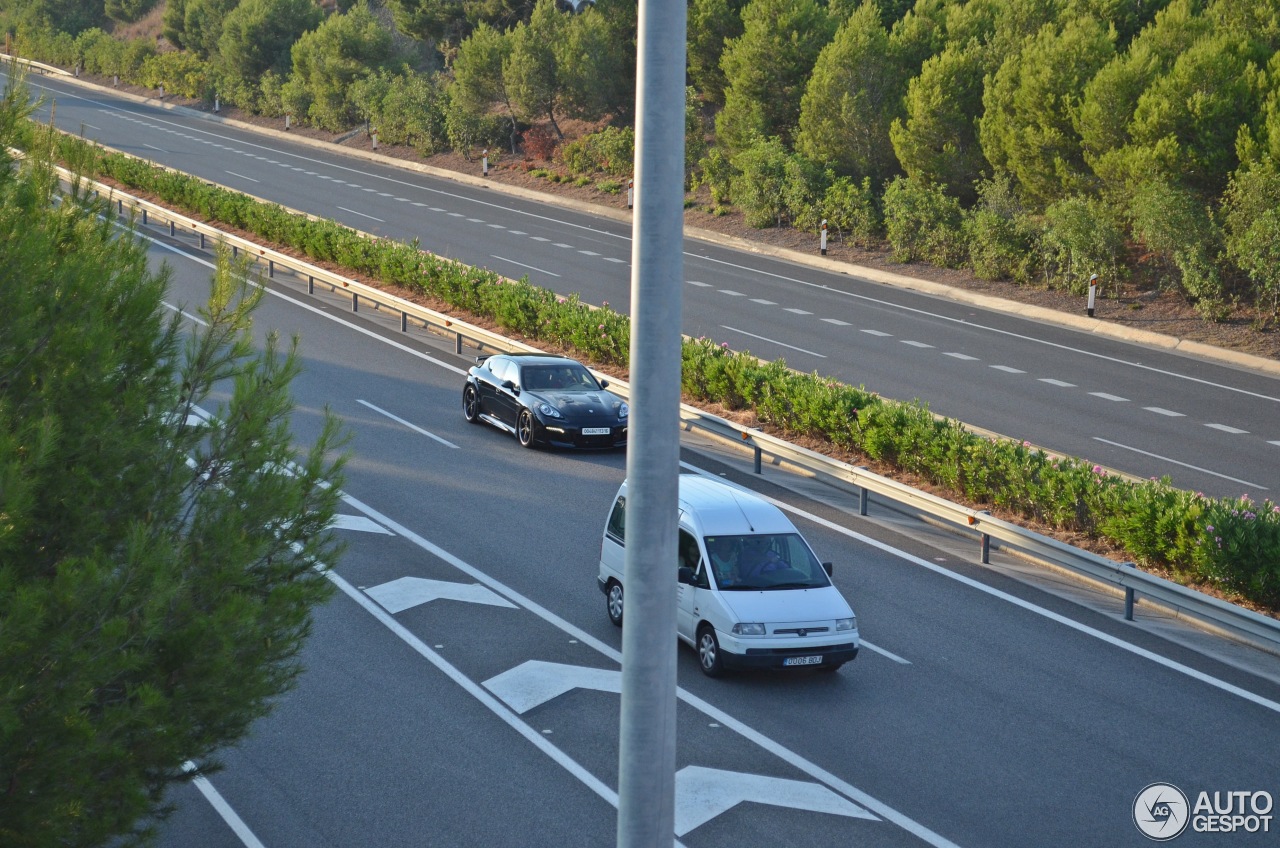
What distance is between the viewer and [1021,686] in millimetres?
12406

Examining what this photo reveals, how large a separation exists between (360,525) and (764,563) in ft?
19.5

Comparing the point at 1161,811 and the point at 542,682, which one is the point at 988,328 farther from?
the point at 1161,811

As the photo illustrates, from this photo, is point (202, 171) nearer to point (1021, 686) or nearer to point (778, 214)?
point (778, 214)

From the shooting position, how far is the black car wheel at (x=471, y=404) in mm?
22016

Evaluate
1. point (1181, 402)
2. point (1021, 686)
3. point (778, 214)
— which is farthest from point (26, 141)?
point (778, 214)

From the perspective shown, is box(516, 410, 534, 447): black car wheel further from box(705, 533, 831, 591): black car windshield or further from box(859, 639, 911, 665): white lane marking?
box(859, 639, 911, 665): white lane marking

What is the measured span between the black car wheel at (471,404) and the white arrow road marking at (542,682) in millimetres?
9718

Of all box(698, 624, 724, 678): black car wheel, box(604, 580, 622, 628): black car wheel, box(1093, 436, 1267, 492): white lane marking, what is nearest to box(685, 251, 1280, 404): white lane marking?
box(1093, 436, 1267, 492): white lane marking

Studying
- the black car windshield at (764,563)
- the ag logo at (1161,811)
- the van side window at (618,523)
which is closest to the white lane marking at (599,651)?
the van side window at (618,523)

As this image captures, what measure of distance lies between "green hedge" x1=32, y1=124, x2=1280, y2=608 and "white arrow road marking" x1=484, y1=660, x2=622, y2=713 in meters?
5.83

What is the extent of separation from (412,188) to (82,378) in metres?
49.0

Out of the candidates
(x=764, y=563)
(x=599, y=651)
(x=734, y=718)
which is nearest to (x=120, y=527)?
(x=734, y=718)

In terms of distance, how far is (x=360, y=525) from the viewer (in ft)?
54.6

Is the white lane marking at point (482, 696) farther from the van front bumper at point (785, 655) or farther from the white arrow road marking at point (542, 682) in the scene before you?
the van front bumper at point (785, 655)
